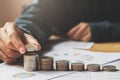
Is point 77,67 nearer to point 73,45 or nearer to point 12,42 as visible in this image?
point 12,42

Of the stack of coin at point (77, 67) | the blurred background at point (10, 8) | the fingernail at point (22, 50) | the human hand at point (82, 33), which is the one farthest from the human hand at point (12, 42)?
the blurred background at point (10, 8)

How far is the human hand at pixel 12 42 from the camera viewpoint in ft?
2.54

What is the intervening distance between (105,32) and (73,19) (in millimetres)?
215

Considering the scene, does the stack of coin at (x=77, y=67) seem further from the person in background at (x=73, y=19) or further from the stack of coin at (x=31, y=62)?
the person in background at (x=73, y=19)

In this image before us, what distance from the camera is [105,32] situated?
120 cm

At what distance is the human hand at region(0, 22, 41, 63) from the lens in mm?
775

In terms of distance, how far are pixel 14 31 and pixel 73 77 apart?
0.25 metres

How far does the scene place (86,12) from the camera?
4.51 feet

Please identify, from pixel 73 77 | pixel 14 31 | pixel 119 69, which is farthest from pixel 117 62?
pixel 14 31

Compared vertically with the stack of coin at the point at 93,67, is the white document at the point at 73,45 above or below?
above

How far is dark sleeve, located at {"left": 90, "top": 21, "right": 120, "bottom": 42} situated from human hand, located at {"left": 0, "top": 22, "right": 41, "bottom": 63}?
1.33 ft

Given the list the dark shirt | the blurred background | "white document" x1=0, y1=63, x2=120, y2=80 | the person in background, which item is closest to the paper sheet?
"white document" x1=0, y1=63, x2=120, y2=80

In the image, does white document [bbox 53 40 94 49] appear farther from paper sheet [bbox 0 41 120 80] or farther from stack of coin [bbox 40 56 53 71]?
stack of coin [bbox 40 56 53 71]

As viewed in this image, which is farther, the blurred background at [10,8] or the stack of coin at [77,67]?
the blurred background at [10,8]
